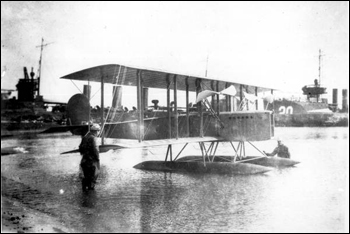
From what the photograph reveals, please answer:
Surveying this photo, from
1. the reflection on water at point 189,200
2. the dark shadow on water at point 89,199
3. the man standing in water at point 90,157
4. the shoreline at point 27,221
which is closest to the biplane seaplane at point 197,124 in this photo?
the reflection on water at point 189,200

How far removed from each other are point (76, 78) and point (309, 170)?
7.95 metres

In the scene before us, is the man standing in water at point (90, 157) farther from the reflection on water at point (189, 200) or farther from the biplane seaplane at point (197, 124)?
the biplane seaplane at point (197, 124)

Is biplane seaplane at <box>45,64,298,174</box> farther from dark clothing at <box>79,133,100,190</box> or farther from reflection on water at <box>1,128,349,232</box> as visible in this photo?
dark clothing at <box>79,133,100,190</box>

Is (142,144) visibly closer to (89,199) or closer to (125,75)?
(89,199)

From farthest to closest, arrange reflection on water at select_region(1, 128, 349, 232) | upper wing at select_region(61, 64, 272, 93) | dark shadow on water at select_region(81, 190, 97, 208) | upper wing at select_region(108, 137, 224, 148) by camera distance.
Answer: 1. upper wing at select_region(61, 64, 272, 93)
2. upper wing at select_region(108, 137, 224, 148)
3. dark shadow on water at select_region(81, 190, 97, 208)
4. reflection on water at select_region(1, 128, 349, 232)

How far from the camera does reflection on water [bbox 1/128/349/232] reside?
14.6 feet

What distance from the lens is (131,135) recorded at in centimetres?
1188

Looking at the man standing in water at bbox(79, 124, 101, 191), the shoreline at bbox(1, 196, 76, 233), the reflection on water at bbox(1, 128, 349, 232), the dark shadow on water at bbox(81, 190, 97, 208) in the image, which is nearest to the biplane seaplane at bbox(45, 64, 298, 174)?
the reflection on water at bbox(1, 128, 349, 232)

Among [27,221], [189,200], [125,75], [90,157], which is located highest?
[125,75]

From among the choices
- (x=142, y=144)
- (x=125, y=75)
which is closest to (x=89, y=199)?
(x=142, y=144)

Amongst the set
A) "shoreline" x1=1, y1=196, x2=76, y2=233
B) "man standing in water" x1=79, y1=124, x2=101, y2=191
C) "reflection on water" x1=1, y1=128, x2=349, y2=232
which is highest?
"man standing in water" x1=79, y1=124, x2=101, y2=191

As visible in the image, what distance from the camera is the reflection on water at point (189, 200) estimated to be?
14.6 feet

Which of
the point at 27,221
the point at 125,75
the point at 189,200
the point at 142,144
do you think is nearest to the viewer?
the point at 27,221

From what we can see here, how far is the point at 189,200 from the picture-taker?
597 cm
